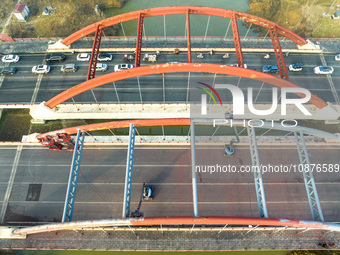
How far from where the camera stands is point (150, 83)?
1980 inches

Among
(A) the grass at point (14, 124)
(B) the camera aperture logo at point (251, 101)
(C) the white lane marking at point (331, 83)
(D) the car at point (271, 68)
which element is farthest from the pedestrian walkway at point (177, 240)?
(D) the car at point (271, 68)

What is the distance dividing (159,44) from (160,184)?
3569cm

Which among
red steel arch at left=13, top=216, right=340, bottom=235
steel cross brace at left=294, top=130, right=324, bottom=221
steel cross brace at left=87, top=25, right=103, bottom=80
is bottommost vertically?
red steel arch at left=13, top=216, right=340, bottom=235

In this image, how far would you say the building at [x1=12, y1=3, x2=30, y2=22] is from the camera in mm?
60594

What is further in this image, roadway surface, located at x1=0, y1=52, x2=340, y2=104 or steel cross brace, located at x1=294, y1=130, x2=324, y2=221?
roadway surface, located at x1=0, y1=52, x2=340, y2=104

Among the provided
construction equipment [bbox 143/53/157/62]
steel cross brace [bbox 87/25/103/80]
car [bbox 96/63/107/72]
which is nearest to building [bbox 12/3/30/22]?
car [bbox 96/63/107/72]

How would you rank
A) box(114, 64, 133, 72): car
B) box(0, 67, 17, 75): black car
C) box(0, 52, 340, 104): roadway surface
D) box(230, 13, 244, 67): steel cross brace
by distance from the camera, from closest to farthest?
box(230, 13, 244, 67): steel cross brace, box(0, 52, 340, 104): roadway surface, box(114, 64, 133, 72): car, box(0, 67, 17, 75): black car

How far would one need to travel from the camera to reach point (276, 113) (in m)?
47.0

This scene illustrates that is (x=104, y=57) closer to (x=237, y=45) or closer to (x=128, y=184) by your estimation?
(x=237, y=45)

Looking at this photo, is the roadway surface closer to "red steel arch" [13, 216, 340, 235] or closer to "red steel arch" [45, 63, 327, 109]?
"red steel arch" [45, 63, 327, 109]

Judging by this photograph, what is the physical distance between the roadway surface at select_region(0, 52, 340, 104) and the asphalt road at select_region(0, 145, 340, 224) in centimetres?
1212

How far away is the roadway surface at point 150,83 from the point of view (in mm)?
48594

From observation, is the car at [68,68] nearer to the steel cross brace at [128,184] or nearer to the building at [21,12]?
the building at [21,12]

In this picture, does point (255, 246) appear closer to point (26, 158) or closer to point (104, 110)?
point (104, 110)
